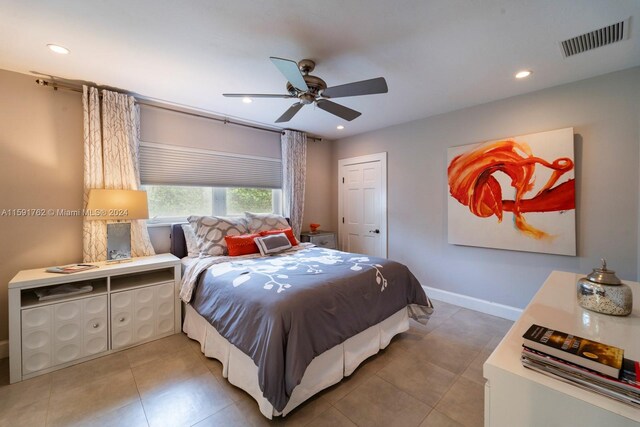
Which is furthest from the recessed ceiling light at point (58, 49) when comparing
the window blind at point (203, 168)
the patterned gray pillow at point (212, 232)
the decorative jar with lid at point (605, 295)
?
the decorative jar with lid at point (605, 295)

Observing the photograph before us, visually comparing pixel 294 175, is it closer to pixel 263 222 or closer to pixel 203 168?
pixel 263 222

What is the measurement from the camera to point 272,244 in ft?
9.77

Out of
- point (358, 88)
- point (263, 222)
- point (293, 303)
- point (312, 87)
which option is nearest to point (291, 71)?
point (312, 87)

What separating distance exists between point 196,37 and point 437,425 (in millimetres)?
3067

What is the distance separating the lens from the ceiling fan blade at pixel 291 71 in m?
1.63

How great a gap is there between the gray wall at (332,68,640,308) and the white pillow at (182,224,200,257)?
2784 mm

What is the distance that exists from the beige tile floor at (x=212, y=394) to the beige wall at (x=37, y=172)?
93 centimetres

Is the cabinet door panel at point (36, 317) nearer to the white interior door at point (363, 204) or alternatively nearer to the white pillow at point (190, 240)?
the white pillow at point (190, 240)

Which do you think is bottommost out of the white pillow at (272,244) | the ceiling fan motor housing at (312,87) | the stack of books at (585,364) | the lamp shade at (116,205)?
the stack of books at (585,364)

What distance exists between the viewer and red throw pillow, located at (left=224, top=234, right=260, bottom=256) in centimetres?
284

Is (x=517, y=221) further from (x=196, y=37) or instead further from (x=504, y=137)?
(x=196, y=37)

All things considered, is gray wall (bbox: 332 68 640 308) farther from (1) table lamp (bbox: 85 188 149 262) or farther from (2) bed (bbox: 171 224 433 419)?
(1) table lamp (bbox: 85 188 149 262)

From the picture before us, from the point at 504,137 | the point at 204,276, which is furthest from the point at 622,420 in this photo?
the point at 504,137

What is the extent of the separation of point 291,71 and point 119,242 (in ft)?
7.91
